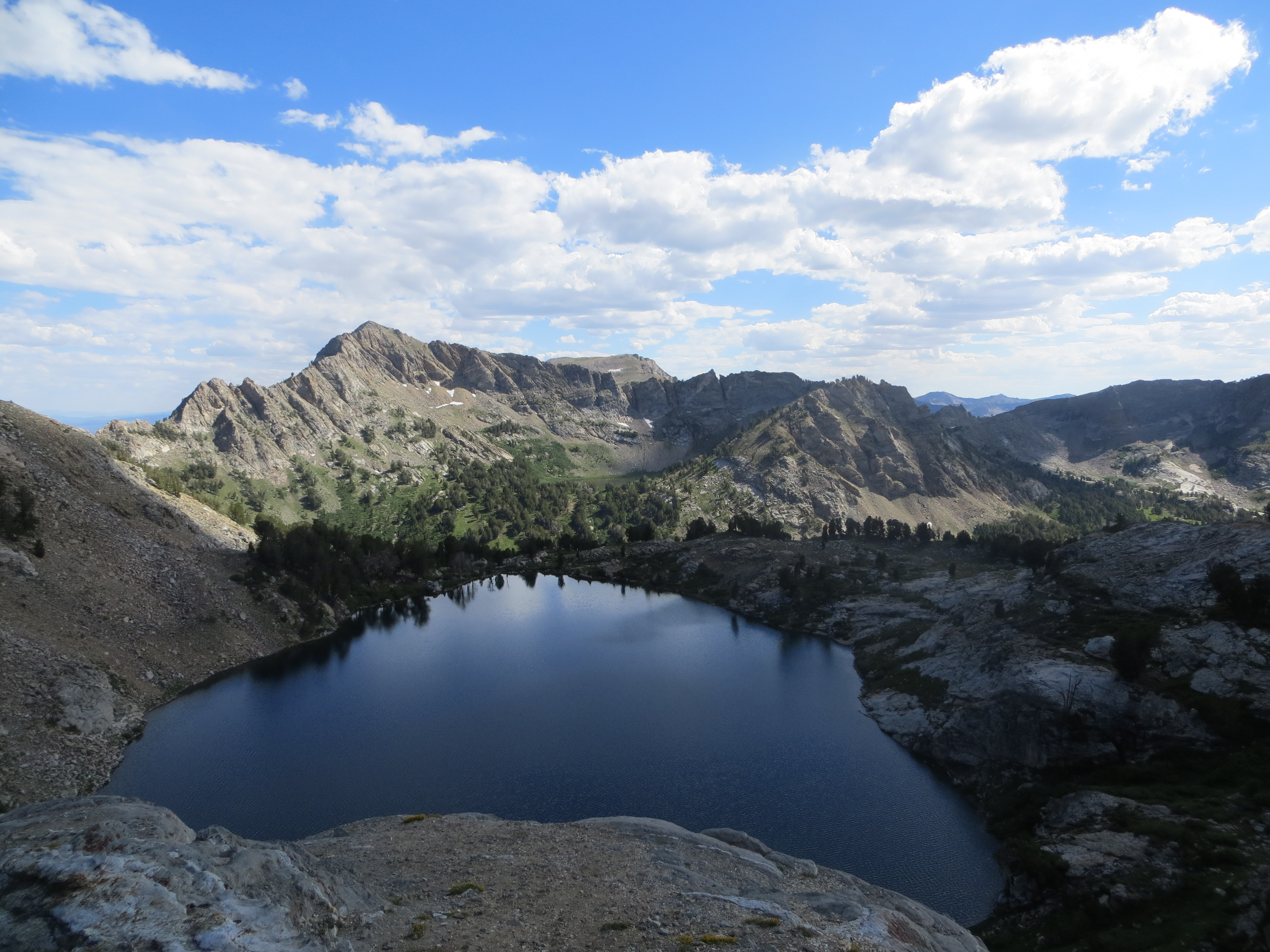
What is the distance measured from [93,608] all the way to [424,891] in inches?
2423

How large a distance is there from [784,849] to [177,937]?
115 ft

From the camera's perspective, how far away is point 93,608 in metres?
65.7

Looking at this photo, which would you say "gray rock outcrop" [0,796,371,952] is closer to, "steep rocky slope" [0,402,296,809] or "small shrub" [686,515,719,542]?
"steep rocky slope" [0,402,296,809]

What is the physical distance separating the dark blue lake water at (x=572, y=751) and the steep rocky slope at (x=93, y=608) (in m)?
3.88

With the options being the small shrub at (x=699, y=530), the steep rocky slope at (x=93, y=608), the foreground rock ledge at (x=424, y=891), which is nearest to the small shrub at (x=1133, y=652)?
the foreground rock ledge at (x=424, y=891)

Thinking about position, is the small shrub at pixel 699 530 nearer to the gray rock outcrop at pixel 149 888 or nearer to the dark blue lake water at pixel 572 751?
the dark blue lake water at pixel 572 751

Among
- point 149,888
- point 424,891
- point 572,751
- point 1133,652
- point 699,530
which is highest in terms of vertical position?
point 699,530

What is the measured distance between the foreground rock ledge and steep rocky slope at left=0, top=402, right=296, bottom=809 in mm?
28883

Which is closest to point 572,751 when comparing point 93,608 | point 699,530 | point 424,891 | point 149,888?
point 424,891

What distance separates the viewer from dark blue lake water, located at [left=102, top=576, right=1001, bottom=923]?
143ft

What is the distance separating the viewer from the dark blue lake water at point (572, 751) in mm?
43562

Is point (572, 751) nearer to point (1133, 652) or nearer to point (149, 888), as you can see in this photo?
point (149, 888)

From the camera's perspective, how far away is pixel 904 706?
64.3m

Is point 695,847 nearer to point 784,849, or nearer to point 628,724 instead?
point 784,849
